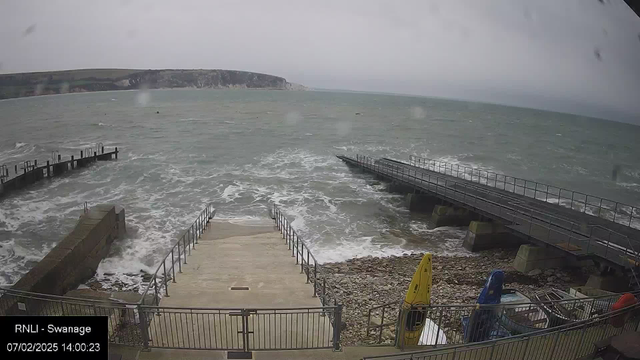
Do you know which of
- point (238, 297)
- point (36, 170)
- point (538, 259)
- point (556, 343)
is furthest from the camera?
point (36, 170)

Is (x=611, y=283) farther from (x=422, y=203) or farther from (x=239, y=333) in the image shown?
(x=239, y=333)

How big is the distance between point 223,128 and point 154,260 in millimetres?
59285

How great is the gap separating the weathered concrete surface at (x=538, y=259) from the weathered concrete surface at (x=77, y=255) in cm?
1712

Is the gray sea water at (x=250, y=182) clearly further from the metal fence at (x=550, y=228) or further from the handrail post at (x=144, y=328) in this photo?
the handrail post at (x=144, y=328)

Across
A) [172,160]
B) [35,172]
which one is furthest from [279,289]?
[172,160]

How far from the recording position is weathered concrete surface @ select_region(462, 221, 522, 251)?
19.0 metres

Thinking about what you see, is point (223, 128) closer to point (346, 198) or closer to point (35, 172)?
Answer: point (35, 172)

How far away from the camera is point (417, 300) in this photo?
7.22m

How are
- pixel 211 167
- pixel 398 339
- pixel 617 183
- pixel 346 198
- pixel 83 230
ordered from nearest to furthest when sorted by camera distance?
pixel 398 339 → pixel 83 230 → pixel 346 198 → pixel 211 167 → pixel 617 183

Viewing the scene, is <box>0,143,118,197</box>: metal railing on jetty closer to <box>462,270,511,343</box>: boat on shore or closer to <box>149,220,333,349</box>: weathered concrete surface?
<box>149,220,333,349</box>: weathered concrete surface

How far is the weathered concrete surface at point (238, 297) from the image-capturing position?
6926mm

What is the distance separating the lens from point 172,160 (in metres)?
42.5

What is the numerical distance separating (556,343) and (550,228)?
38.1 feet

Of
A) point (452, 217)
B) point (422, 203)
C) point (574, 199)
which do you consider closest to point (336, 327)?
point (452, 217)
